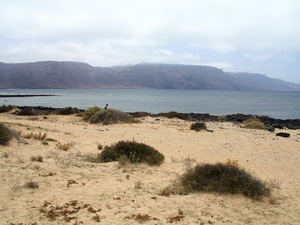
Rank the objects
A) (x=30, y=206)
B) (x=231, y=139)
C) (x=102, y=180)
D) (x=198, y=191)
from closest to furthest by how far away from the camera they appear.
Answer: (x=30, y=206) → (x=198, y=191) → (x=102, y=180) → (x=231, y=139)

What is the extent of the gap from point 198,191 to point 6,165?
16.0 ft

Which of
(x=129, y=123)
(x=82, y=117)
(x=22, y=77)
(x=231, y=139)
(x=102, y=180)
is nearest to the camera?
(x=102, y=180)

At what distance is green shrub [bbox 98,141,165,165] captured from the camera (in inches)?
332

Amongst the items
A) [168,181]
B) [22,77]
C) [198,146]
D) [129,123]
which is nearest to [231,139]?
[198,146]

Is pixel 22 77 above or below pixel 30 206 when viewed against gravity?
above

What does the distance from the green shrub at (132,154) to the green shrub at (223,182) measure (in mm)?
2122

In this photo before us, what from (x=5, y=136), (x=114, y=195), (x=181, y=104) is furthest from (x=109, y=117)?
(x=181, y=104)

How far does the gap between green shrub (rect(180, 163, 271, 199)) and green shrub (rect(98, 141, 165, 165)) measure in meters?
2.12

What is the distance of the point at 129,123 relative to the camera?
1966 cm

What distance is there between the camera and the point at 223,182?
19.7 feet

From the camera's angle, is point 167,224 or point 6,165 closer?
point 167,224

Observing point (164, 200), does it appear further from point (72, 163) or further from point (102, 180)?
point (72, 163)

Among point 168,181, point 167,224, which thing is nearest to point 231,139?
point 168,181

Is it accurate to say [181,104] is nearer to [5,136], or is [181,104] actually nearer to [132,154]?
[132,154]
